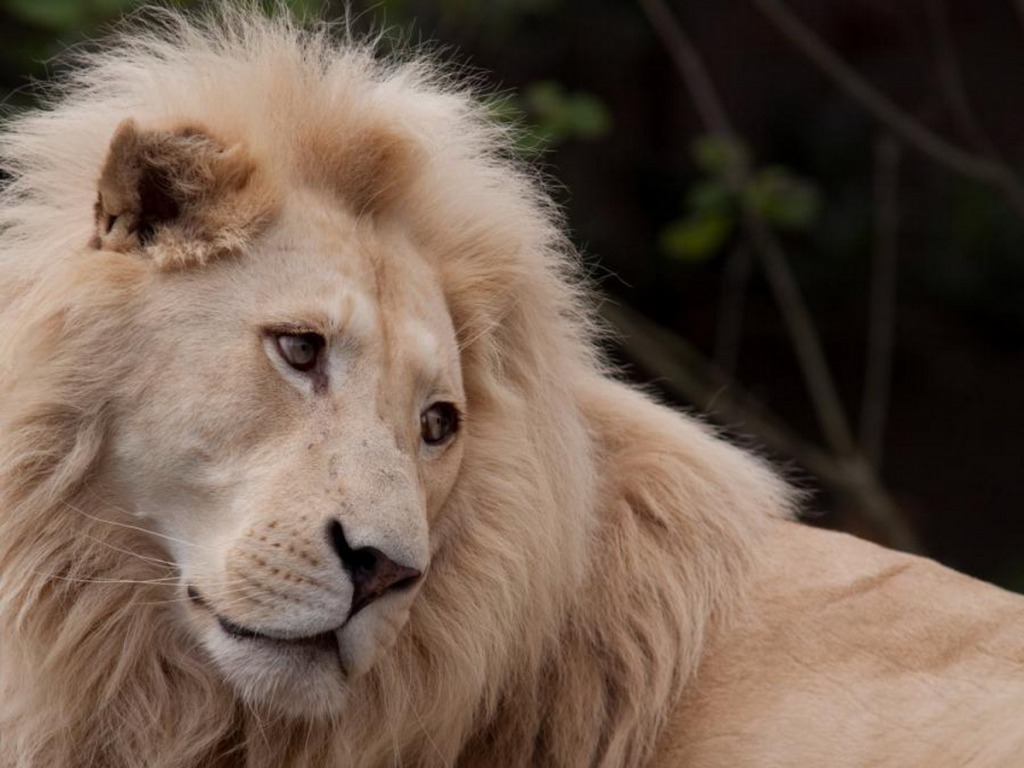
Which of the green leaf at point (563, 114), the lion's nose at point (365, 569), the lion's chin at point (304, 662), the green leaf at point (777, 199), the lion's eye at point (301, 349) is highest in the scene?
the green leaf at point (777, 199)

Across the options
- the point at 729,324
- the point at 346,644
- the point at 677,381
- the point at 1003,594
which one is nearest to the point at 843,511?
the point at 729,324

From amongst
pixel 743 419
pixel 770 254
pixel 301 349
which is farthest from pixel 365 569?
pixel 770 254

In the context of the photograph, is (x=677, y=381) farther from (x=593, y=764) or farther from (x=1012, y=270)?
(x=593, y=764)

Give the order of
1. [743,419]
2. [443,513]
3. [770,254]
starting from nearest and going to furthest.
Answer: [443,513], [743,419], [770,254]

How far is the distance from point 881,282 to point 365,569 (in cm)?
550

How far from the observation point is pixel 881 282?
7.85 metres

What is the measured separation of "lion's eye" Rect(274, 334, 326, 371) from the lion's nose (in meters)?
0.30

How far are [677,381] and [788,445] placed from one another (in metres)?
0.54

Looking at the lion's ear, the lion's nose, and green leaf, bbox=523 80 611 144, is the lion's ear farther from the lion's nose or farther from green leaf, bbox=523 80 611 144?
green leaf, bbox=523 80 611 144

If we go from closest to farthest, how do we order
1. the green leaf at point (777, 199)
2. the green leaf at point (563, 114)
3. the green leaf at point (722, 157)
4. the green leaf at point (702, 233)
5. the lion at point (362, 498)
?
1. the lion at point (362, 498)
2. the green leaf at point (563, 114)
3. the green leaf at point (722, 157)
4. the green leaf at point (777, 199)
5. the green leaf at point (702, 233)

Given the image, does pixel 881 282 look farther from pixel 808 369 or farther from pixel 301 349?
pixel 301 349

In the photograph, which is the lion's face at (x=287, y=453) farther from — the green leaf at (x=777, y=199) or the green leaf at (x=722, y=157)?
the green leaf at (x=777, y=199)

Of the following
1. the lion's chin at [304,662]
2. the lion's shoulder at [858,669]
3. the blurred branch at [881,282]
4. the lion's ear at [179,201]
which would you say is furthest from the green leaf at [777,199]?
the lion's chin at [304,662]

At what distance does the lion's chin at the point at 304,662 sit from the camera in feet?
9.23
